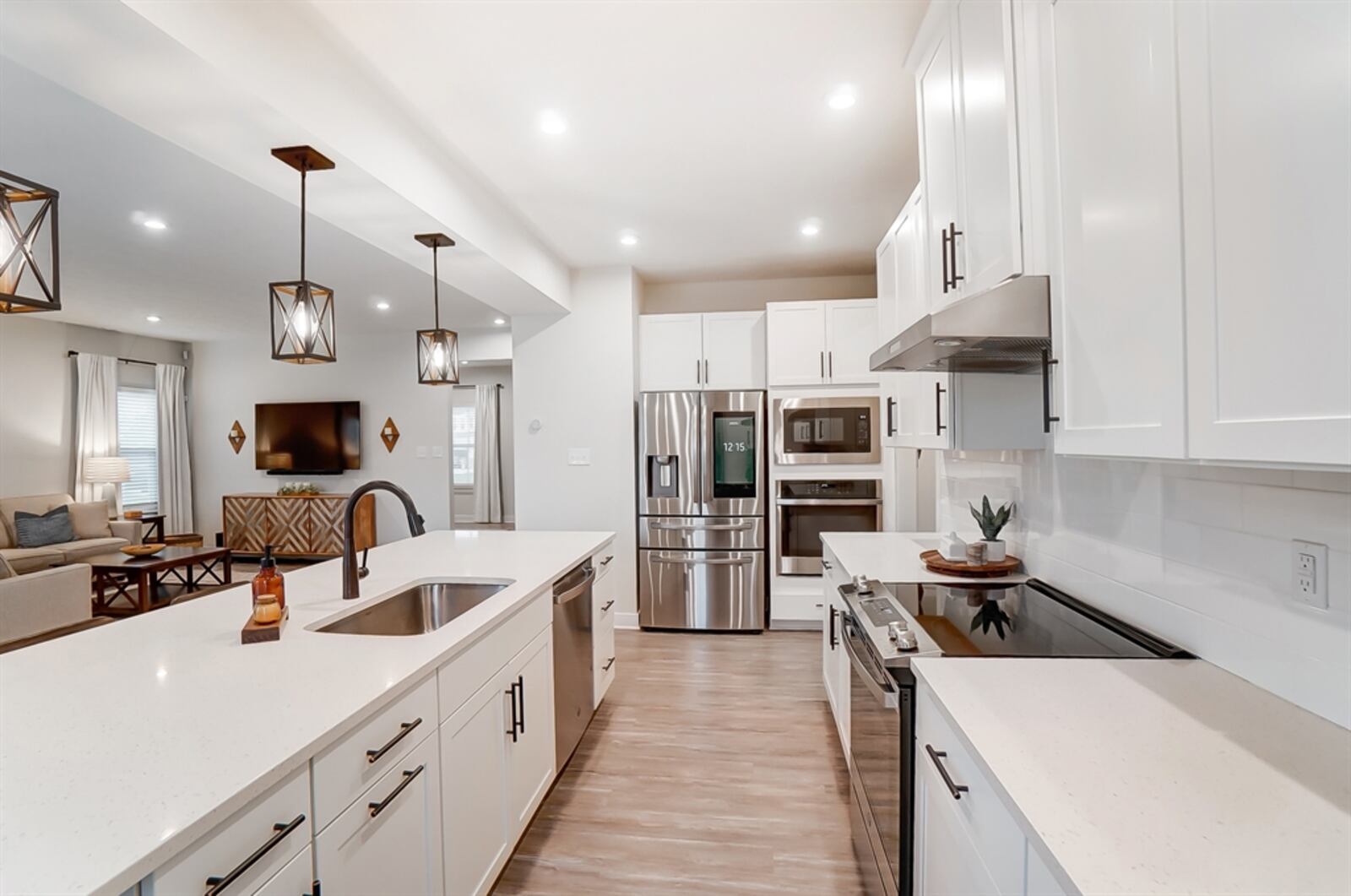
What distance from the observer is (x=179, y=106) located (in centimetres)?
158

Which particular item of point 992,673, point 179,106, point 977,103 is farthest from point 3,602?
point 977,103

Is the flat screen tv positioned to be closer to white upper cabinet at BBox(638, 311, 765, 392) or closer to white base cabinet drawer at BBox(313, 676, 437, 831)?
white upper cabinet at BBox(638, 311, 765, 392)

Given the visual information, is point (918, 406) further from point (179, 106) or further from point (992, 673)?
point (179, 106)

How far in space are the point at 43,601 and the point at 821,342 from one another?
5.13 meters

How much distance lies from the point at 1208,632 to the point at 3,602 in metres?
5.37

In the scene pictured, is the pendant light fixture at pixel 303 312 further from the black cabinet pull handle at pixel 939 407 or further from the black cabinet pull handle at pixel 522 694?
the black cabinet pull handle at pixel 939 407

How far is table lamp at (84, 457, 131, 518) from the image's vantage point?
6043 millimetres

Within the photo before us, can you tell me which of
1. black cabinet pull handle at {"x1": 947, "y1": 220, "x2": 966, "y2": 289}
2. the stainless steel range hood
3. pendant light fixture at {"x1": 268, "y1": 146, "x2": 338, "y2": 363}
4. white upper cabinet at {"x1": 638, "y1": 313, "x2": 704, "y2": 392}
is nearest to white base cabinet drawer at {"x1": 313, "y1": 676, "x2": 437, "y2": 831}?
pendant light fixture at {"x1": 268, "y1": 146, "x2": 338, "y2": 363}

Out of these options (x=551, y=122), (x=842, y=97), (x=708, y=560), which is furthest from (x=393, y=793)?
(x=708, y=560)

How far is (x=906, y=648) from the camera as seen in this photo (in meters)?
1.36

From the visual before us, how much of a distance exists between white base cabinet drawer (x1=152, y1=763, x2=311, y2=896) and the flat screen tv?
7007 mm

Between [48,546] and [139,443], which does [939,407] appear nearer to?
[48,546]

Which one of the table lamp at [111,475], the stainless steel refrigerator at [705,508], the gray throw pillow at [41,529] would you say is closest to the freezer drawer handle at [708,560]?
the stainless steel refrigerator at [705,508]

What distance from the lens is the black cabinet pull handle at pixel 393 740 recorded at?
1.14 meters
